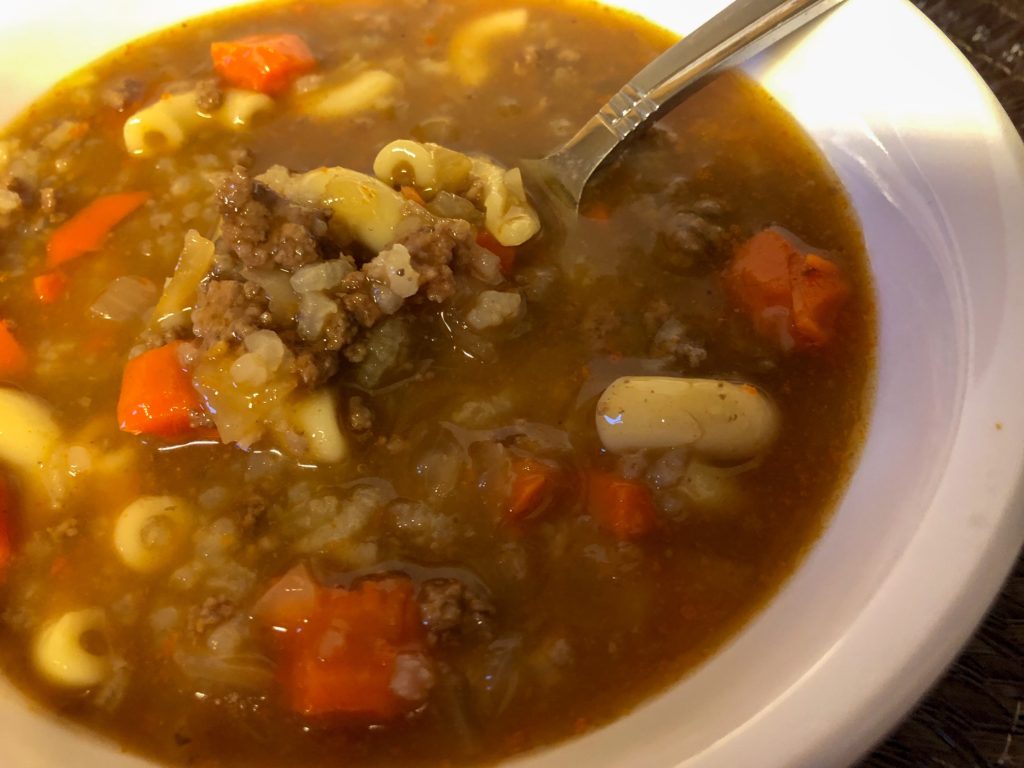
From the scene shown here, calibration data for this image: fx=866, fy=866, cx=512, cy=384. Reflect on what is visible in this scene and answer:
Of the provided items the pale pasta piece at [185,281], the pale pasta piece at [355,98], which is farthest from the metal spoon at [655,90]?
the pale pasta piece at [185,281]

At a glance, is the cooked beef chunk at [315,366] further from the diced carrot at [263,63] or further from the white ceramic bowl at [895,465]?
the diced carrot at [263,63]

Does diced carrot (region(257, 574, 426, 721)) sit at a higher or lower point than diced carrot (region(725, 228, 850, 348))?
lower

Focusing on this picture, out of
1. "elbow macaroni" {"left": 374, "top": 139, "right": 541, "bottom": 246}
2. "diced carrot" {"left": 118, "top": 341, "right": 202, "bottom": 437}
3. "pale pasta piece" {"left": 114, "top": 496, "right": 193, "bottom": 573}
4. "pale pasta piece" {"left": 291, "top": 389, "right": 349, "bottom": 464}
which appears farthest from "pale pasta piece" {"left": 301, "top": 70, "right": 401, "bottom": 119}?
"pale pasta piece" {"left": 114, "top": 496, "right": 193, "bottom": 573}

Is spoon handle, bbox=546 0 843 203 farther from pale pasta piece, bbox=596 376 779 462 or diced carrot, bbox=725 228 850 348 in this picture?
pale pasta piece, bbox=596 376 779 462

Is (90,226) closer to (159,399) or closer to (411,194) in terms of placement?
(159,399)

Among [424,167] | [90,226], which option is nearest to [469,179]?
[424,167]
